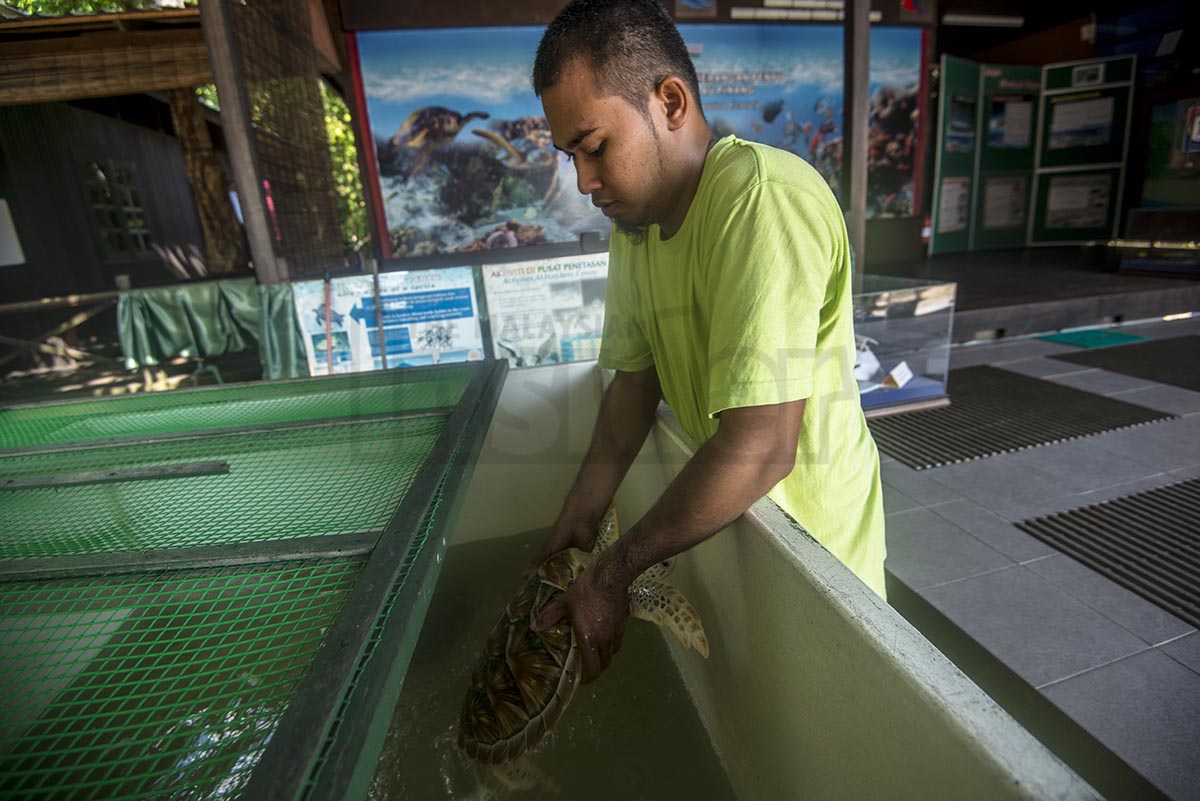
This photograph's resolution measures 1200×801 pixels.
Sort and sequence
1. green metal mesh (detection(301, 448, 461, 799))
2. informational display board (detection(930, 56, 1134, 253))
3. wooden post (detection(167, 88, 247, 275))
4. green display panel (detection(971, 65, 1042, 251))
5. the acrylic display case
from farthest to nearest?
green display panel (detection(971, 65, 1042, 251)) → informational display board (detection(930, 56, 1134, 253)) → wooden post (detection(167, 88, 247, 275)) → the acrylic display case → green metal mesh (detection(301, 448, 461, 799))

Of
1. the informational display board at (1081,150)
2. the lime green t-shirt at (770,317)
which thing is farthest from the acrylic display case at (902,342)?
the informational display board at (1081,150)

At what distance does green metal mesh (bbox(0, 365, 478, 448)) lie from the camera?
1.83m

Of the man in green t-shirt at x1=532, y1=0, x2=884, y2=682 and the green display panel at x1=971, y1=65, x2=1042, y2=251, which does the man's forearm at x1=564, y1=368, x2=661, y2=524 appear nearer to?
the man in green t-shirt at x1=532, y1=0, x2=884, y2=682

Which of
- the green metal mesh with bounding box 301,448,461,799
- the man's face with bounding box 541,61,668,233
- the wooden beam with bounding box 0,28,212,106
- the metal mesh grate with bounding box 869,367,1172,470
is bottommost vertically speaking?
the metal mesh grate with bounding box 869,367,1172,470

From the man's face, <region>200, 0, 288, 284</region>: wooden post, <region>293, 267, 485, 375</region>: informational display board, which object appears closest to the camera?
the man's face

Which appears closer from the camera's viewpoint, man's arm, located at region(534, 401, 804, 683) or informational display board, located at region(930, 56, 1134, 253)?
man's arm, located at region(534, 401, 804, 683)

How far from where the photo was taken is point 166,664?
959 millimetres

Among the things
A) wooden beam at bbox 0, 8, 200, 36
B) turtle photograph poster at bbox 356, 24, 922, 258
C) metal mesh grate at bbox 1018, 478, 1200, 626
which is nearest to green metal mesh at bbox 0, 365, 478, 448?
metal mesh grate at bbox 1018, 478, 1200, 626

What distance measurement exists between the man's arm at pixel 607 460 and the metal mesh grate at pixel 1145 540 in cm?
173

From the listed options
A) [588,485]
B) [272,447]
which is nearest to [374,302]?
[272,447]

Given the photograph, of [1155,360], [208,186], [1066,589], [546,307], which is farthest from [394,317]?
[208,186]

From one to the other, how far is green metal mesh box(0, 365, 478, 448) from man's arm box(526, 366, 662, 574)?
487 mm

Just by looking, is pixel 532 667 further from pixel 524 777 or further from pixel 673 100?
pixel 673 100

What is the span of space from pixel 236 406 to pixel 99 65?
3.93m
